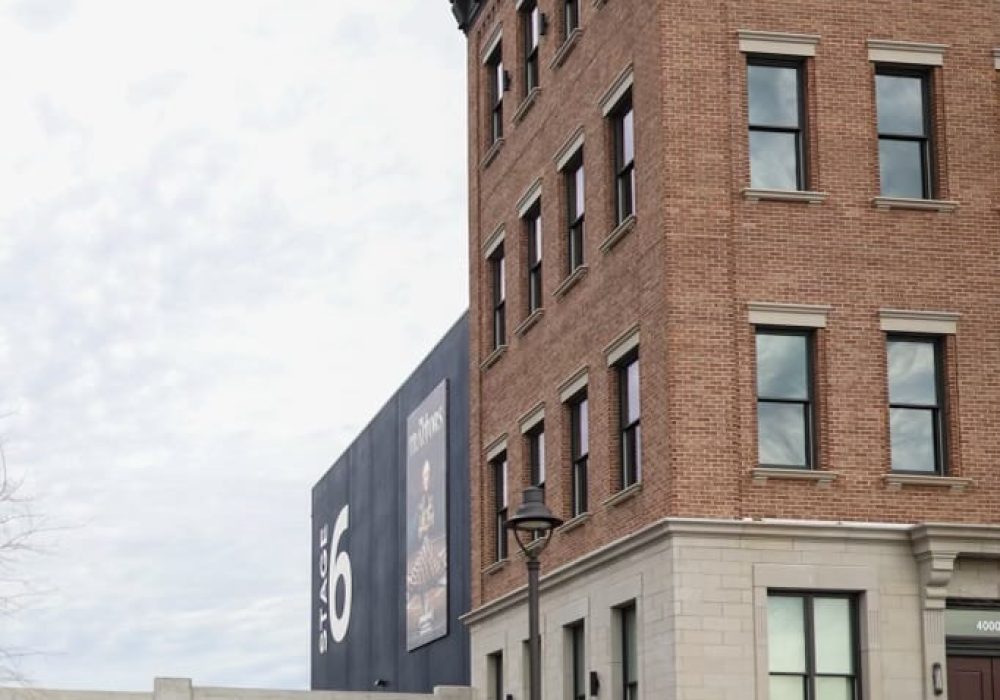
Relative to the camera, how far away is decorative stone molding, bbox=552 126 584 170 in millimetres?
35000

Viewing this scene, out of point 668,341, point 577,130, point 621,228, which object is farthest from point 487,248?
point 668,341

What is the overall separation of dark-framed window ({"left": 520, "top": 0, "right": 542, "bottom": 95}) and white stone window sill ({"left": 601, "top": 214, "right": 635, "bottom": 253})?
21.3 feet

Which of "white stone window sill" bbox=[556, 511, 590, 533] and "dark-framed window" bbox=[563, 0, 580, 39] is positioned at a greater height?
"dark-framed window" bbox=[563, 0, 580, 39]

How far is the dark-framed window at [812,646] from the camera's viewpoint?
29.0 m

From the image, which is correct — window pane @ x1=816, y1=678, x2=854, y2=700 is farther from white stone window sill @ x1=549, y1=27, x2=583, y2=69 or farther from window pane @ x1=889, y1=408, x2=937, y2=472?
white stone window sill @ x1=549, y1=27, x2=583, y2=69

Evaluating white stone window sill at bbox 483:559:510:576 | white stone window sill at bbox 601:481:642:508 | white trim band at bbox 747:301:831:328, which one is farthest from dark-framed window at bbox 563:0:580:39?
white stone window sill at bbox 483:559:510:576

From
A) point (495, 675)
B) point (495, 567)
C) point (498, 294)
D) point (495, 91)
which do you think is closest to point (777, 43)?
point (498, 294)

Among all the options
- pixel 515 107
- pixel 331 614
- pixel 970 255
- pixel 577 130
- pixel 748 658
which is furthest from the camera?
pixel 331 614

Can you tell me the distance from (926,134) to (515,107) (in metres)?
10.5

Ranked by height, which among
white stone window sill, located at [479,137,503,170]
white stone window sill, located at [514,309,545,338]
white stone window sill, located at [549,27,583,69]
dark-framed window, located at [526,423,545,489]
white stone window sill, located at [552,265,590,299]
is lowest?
dark-framed window, located at [526,423,545,489]

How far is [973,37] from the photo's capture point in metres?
31.3

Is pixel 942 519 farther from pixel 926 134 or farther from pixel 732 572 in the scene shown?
pixel 926 134

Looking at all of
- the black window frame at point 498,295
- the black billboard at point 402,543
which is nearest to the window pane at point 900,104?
the black window frame at point 498,295

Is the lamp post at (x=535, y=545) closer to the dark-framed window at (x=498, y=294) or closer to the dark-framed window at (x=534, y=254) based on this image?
the dark-framed window at (x=534, y=254)
